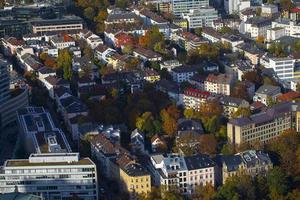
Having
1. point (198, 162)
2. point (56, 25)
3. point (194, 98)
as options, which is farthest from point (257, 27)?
point (198, 162)

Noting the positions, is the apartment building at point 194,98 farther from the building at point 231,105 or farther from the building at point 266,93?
the building at point 266,93

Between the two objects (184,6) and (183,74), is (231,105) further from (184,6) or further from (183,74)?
(184,6)

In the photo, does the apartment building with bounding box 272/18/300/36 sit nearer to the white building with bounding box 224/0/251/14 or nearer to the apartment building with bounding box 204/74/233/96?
the white building with bounding box 224/0/251/14

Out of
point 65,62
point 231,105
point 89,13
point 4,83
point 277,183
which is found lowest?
point 277,183

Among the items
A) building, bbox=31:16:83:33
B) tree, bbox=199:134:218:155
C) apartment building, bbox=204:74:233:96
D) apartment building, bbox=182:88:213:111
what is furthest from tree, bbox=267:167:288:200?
building, bbox=31:16:83:33

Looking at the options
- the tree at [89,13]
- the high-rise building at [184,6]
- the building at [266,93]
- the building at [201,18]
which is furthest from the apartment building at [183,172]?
the high-rise building at [184,6]

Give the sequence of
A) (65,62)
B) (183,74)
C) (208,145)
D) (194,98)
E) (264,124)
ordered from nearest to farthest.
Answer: (208,145) < (264,124) < (194,98) < (183,74) < (65,62)
